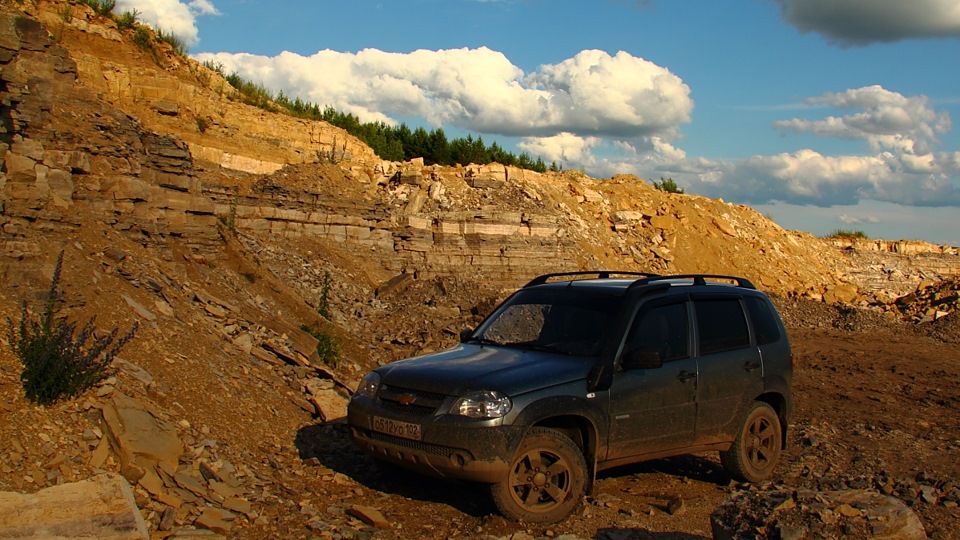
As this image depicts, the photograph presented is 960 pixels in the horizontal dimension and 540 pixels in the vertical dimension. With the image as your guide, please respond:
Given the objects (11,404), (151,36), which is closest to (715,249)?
(151,36)

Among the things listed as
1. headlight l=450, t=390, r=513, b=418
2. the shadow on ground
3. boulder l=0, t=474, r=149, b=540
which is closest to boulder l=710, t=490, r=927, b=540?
headlight l=450, t=390, r=513, b=418

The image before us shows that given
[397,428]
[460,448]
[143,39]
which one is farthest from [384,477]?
[143,39]

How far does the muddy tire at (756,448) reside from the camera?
705cm

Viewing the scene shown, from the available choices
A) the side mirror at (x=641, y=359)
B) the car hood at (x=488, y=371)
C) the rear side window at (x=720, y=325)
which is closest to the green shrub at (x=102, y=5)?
the car hood at (x=488, y=371)

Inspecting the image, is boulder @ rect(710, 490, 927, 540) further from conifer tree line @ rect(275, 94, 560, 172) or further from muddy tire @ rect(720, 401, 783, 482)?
conifer tree line @ rect(275, 94, 560, 172)

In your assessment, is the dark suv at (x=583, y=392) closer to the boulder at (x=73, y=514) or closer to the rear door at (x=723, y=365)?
the rear door at (x=723, y=365)

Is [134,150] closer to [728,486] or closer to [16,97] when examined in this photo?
[16,97]

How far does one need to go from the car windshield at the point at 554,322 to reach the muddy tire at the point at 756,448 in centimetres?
185

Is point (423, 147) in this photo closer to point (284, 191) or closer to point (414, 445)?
point (284, 191)

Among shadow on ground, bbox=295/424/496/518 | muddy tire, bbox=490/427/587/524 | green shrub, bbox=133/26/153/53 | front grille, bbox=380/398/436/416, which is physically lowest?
shadow on ground, bbox=295/424/496/518

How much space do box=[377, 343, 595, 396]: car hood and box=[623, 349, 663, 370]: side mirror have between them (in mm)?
289

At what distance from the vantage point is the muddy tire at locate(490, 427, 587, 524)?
5578mm

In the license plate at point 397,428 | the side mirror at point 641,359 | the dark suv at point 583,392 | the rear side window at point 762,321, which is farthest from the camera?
the rear side window at point 762,321

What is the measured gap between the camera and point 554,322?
671 cm
